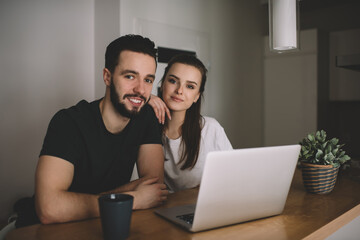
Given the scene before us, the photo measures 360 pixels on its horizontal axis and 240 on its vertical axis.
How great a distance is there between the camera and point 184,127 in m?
1.90

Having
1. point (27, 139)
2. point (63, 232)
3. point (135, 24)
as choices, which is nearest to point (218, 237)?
point (63, 232)

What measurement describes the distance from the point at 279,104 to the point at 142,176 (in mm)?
2977

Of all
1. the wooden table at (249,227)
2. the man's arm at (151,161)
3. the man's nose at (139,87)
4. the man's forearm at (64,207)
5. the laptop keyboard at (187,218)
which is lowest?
the wooden table at (249,227)

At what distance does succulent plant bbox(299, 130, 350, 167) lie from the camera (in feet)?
4.23

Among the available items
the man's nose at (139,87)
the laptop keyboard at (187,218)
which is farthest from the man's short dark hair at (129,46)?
the laptop keyboard at (187,218)

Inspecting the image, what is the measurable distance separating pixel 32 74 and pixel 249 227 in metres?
2.28

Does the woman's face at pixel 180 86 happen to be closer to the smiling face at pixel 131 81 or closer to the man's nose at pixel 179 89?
the man's nose at pixel 179 89

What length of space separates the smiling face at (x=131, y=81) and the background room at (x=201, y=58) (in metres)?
1.46

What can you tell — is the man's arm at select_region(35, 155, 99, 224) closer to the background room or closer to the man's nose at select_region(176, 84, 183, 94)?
the man's nose at select_region(176, 84, 183, 94)

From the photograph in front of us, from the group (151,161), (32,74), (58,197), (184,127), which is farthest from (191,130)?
(32,74)

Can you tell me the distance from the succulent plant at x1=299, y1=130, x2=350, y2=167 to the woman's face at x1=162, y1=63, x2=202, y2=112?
0.75m

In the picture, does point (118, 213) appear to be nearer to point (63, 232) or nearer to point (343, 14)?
point (63, 232)

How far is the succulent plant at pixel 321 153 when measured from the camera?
1.29 metres

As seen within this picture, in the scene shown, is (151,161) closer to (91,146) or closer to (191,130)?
(91,146)
